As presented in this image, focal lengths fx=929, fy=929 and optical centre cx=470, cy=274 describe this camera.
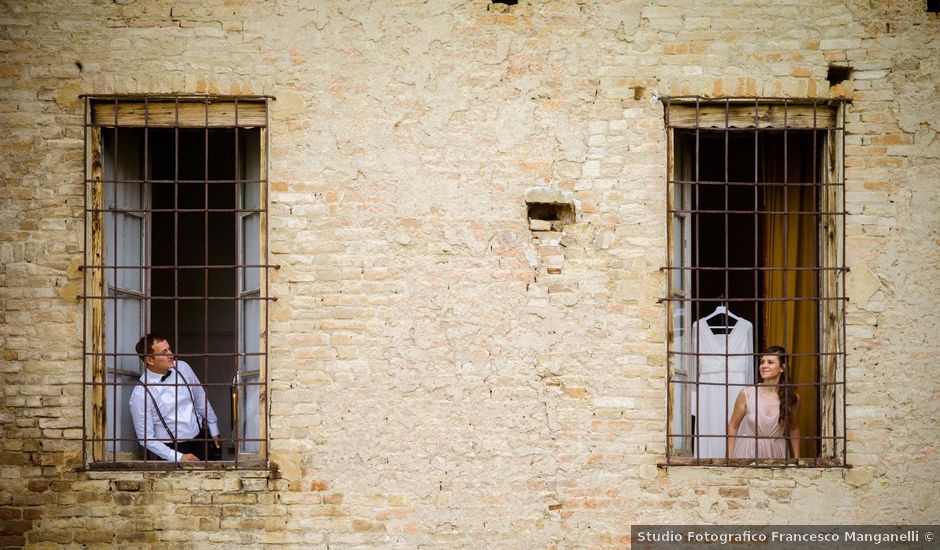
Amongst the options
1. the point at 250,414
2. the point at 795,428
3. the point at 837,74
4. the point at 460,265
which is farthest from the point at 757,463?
the point at 250,414

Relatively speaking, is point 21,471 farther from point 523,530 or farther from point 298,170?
point 523,530

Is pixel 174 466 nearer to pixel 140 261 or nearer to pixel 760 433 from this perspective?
pixel 140 261

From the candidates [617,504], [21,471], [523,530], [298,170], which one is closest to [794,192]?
[617,504]

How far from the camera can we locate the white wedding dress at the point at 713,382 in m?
5.55

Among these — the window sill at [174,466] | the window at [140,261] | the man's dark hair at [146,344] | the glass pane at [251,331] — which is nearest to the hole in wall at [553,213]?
the window at [140,261]

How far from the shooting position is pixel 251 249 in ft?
18.4

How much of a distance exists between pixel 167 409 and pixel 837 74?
4.40 m

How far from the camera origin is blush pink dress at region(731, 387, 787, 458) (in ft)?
18.1

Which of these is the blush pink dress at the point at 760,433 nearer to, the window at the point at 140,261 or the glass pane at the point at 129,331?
the window at the point at 140,261

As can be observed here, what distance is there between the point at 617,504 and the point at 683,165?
2069mm

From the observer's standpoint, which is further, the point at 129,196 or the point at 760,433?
the point at 129,196

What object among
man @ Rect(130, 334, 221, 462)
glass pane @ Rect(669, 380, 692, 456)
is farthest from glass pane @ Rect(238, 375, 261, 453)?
glass pane @ Rect(669, 380, 692, 456)

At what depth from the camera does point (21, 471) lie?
5.29m

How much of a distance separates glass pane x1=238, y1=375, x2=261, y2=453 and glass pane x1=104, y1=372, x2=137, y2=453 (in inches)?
24.9
